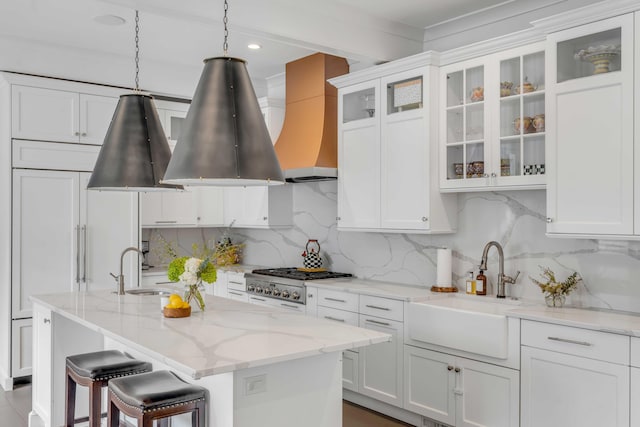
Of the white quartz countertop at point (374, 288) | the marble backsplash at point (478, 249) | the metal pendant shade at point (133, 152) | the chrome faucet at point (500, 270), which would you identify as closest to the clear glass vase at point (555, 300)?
the marble backsplash at point (478, 249)

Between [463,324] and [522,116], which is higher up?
[522,116]

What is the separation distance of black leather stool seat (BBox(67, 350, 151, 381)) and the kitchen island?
8.1 inches

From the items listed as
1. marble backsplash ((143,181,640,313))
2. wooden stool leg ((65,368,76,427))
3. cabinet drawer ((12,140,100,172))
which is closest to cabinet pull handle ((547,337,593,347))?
marble backsplash ((143,181,640,313))

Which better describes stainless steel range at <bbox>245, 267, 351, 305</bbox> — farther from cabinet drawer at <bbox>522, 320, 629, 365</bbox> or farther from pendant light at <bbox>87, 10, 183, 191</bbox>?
cabinet drawer at <bbox>522, 320, 629, 365</bbox>

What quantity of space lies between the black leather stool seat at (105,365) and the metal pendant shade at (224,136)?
120 centimetres

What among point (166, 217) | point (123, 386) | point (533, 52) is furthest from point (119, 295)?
point (533, 52)

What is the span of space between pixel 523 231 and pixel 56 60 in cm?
433

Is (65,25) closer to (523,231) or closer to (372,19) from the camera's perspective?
(372,19)

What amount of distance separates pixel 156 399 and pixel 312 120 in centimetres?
328

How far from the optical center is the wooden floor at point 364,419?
4012mm

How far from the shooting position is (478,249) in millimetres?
4195

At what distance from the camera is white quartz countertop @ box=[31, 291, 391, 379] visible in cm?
229

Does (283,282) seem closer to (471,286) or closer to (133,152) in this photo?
(471,286)

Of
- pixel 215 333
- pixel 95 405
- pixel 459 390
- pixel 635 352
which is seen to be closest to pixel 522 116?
pixel 635 352
